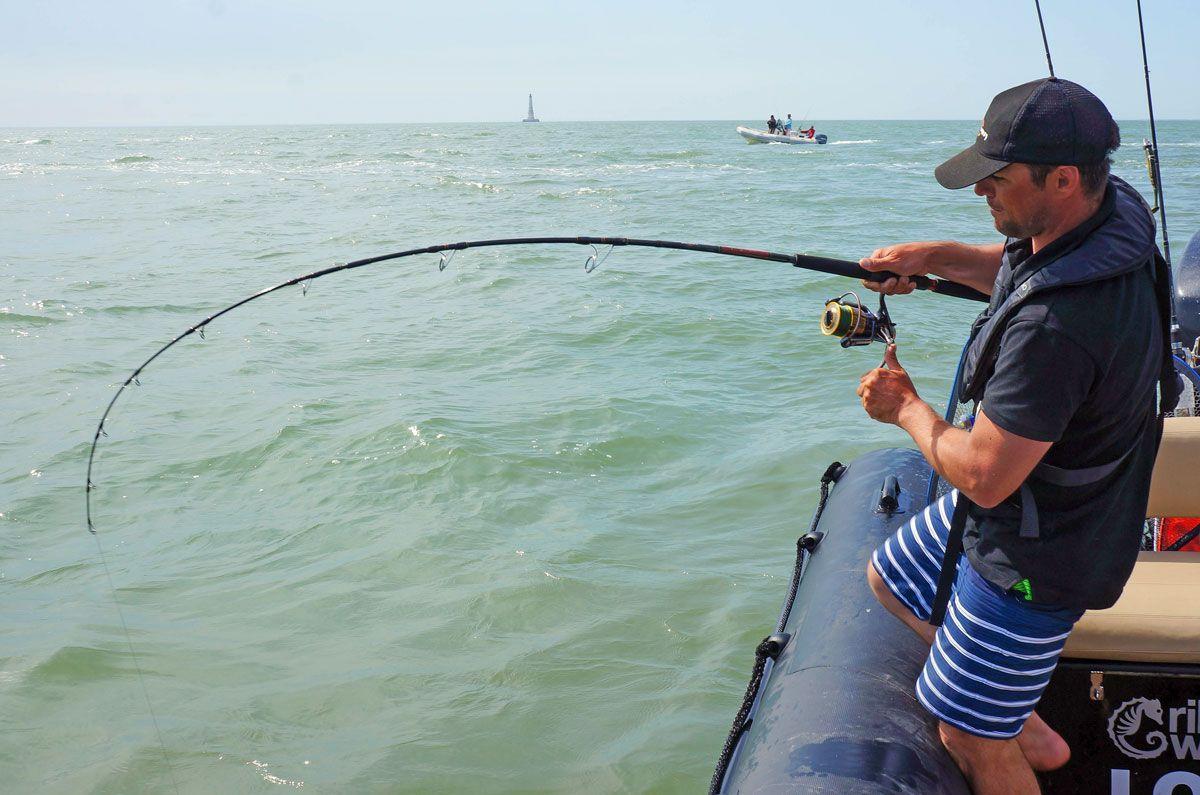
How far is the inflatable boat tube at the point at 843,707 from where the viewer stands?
6.91 ft

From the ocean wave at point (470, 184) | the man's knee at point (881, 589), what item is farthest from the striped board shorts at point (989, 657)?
the ocean wave at point (470, 184)

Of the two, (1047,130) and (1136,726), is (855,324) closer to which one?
(1047,130)

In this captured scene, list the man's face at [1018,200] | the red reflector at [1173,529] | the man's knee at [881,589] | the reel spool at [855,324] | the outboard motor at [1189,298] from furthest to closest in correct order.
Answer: the outboard motor at [1189,298] < the red reflector at [1173,529] < the reel spool at [855,324] < the man's knee at [881,589] < the man's face at [1018,200]

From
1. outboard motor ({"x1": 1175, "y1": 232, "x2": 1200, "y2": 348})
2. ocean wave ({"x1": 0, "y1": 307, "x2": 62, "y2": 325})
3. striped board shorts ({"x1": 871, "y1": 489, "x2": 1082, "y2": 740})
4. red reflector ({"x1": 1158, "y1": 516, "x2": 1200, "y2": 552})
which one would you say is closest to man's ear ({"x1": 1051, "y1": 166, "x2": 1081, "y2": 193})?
striped board shorts ({"x1": 871, "y1": 489, "x2": 1082, "y2": 740})

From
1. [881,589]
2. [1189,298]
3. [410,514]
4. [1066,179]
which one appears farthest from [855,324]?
[1189,298]

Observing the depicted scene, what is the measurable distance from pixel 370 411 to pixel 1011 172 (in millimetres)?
6130

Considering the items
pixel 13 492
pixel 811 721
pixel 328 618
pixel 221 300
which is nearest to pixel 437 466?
pixel 328 618

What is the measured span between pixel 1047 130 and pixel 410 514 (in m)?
4.49

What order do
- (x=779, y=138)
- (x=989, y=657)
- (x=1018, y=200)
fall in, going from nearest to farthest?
(x=1018, y=200), (x=989, y=657), (x=779, y=138)

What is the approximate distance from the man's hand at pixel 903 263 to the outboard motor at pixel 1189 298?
3.62m

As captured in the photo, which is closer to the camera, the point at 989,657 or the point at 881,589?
the point at 989,657

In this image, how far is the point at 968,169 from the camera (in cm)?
185

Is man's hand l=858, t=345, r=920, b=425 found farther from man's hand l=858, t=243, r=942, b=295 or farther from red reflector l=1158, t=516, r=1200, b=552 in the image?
red reflector l=1158, t=516, r=1200, b=552

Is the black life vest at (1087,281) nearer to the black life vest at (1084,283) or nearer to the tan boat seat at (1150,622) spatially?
the black life vest at (1084,283)
